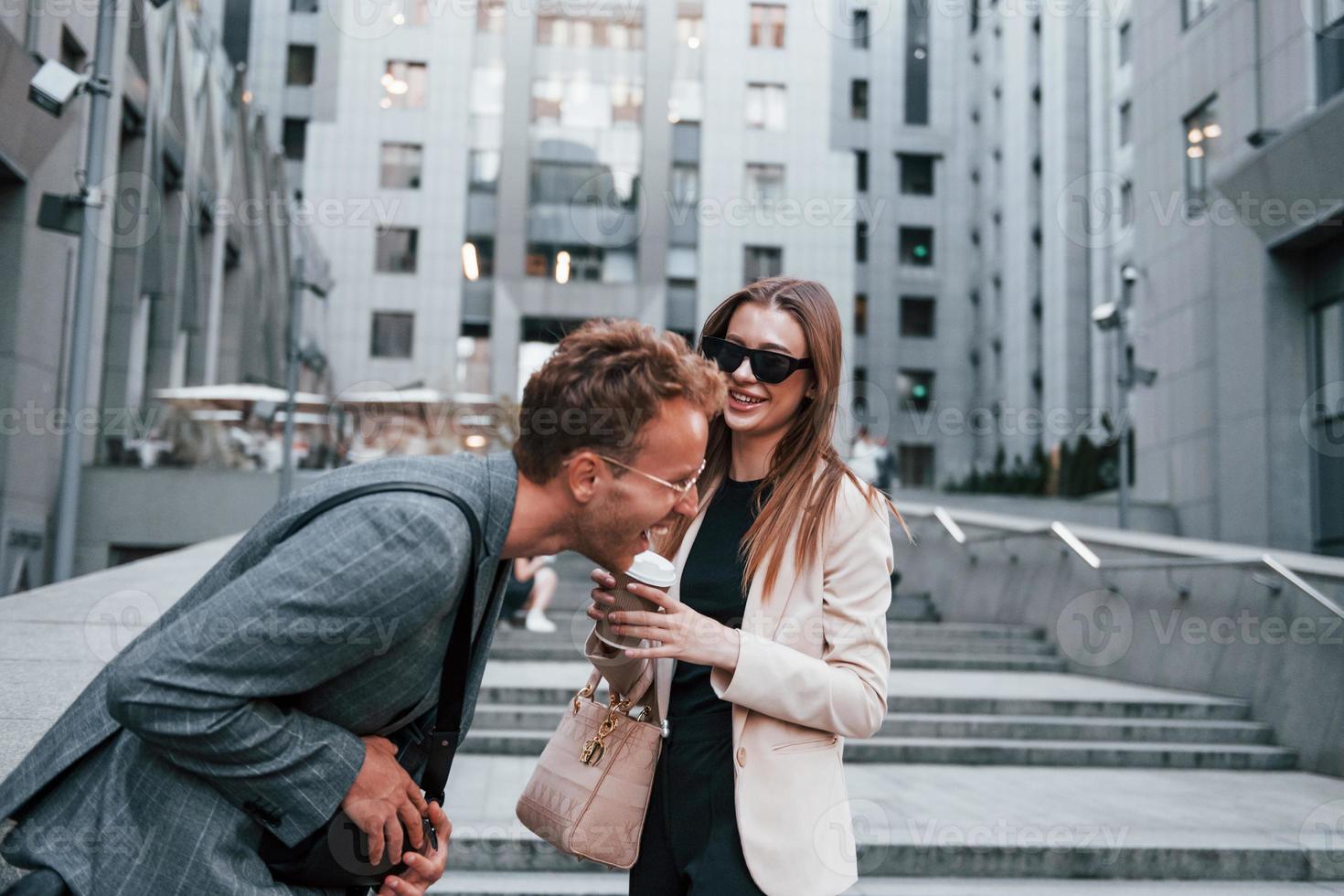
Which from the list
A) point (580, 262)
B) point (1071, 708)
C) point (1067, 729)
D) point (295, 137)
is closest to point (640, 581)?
point (1067, 729)

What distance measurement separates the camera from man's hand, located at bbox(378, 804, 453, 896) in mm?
1784

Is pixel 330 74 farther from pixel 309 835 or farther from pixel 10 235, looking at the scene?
pixel 309 835

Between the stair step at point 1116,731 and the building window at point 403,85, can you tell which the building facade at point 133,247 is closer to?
the building window at point 403,85

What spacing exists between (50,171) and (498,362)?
20.3m

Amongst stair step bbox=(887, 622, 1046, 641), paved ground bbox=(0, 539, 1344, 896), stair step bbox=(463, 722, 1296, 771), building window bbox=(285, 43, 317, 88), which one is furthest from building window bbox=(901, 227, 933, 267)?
paved ground bbox=(0, 539, 1344, 896)

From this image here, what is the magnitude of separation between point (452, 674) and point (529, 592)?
9757 mm

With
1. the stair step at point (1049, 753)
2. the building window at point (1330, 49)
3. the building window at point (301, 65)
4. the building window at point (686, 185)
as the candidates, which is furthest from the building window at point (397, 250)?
the stair step at point (1049, 753)

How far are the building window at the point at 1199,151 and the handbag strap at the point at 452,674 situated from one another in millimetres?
20914

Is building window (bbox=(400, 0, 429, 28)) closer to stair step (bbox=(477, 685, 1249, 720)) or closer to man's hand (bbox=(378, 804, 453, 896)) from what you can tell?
stair step (bbox=(477, 685, 1249, 720))

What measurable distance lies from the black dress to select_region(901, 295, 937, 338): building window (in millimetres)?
47436

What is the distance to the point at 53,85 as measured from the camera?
1014 cm

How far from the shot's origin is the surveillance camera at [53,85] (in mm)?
10086

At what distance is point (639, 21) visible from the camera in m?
38.0

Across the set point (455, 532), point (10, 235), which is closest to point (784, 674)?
point (455, 532)
